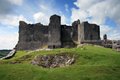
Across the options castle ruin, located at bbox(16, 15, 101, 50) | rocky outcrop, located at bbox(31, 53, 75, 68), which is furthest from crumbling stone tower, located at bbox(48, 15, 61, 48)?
rocky outcrop, located at bbox(31, 53, 75, 68)

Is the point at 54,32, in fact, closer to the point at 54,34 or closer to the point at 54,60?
the point at 54,34

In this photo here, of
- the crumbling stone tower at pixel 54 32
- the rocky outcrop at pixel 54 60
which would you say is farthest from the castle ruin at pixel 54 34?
the rocky outcrop at pixel 54 60

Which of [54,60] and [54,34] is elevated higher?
[54,34]

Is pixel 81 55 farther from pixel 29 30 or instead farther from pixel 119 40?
pixel 29 30

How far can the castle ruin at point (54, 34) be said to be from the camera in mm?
76688

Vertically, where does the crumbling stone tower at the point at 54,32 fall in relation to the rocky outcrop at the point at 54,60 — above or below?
above

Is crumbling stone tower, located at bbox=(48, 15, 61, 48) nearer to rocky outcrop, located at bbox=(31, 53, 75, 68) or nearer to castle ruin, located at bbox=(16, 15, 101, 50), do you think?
castle ruin, located at bbox=(16, 15, 101, 50)

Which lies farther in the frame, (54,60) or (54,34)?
(54,34)

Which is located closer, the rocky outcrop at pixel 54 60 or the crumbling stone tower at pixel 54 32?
the rocky outcrop at pixel 54 60

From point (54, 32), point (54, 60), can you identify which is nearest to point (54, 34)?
point (54, 32)

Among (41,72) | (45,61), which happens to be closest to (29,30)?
(45,61)

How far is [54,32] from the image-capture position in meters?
77.4

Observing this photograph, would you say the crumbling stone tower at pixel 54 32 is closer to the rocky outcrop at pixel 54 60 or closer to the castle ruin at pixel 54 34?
the castle ruin at pixel 54 34

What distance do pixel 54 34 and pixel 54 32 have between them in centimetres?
61
